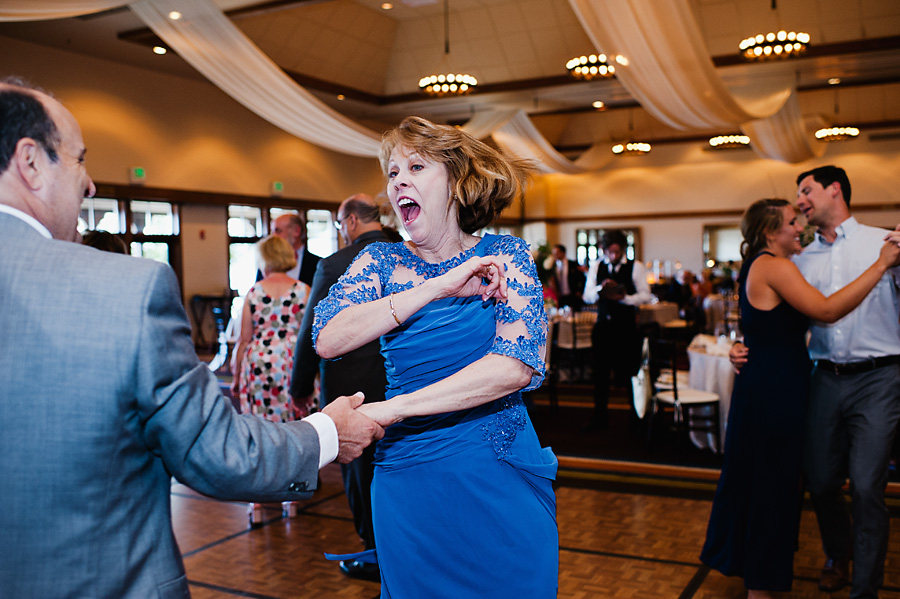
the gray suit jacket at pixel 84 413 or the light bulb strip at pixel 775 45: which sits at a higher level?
the light bulb strip at pixel 775 45

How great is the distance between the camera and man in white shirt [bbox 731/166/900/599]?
2920mm

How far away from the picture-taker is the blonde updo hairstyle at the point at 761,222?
10.2ft

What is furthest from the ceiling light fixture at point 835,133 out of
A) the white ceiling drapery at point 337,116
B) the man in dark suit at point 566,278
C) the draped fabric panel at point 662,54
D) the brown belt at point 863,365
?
the brown belt at point 863,365

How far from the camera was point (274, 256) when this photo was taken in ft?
14.9

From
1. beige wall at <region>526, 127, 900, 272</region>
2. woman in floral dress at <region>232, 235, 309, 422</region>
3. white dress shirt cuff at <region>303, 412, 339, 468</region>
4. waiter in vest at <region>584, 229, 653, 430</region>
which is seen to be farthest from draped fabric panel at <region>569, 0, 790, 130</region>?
beige wall at <region>526, 127, 900, 272</region>

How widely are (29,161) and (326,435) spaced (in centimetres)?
70

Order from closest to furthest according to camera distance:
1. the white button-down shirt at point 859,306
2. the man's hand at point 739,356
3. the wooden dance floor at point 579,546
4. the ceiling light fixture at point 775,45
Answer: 1. the white button-down shirt at point 859,306
2. the man's hand at point 739,356
3. the wooden dance floor at point 579,546
4. the ceiling light fixture at point 775,45

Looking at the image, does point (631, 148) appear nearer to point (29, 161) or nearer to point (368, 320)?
point (368, 320)

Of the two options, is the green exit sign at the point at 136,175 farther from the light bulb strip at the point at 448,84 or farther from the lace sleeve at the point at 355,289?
the lace sleeve at the point at 355,289

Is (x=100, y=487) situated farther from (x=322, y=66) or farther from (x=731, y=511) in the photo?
(x=322, y=66)

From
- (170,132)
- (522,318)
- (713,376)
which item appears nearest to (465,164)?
(522,318)

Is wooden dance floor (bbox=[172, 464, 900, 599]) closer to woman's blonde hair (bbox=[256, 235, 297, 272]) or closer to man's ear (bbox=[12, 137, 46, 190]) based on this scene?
woman's blonde hair (bbox=[256, 235, 297, 272])

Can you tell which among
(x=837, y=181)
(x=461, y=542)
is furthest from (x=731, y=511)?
(x=461, y=542)

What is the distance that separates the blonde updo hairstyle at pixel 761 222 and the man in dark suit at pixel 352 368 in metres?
1.64
